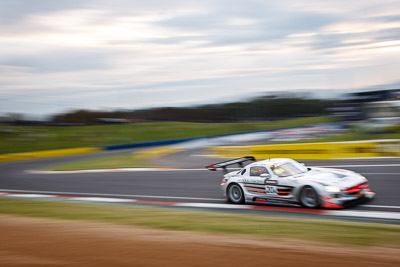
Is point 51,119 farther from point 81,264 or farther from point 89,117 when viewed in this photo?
point 81,264

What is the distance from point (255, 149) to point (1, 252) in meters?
15.7

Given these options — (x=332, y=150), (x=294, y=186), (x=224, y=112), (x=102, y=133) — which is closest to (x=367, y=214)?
(x=294, y=186)

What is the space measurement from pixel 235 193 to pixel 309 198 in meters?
2.07

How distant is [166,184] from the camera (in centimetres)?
1354

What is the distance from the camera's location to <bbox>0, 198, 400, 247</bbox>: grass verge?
529cm

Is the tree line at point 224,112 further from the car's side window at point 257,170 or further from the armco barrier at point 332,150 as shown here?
the car's side window at point 257,170

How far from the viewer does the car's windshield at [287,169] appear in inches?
364

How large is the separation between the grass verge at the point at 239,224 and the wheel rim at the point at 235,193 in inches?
86.0

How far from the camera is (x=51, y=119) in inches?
2062

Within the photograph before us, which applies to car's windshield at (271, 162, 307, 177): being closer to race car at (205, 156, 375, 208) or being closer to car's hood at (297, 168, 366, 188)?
race car at (205, 156, 375, 208)

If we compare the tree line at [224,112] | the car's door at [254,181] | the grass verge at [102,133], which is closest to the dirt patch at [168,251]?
the car's door at [254,181]

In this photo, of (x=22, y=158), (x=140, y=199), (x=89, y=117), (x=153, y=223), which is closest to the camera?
(x=153, y=223)

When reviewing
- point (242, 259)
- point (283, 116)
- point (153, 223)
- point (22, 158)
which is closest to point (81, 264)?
point (242, 259)

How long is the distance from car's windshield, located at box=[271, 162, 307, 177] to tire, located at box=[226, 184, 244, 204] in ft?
3.57
